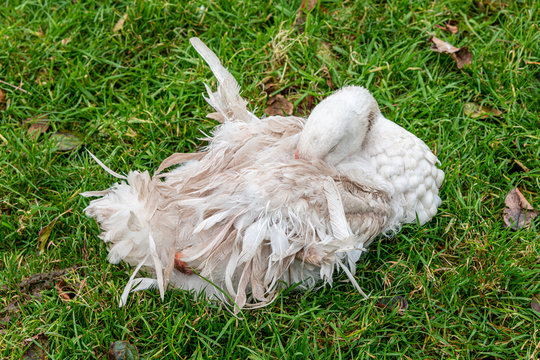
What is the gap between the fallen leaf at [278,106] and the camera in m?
3.29

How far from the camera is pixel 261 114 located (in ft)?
10.8

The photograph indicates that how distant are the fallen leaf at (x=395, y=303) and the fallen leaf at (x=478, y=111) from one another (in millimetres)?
1170

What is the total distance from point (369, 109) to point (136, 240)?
3.76 ft

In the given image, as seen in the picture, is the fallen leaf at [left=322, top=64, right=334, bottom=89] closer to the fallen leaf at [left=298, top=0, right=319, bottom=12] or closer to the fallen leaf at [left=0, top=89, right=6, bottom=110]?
the fallen leaf at [left=298, top=0, right=319, bottom=12]

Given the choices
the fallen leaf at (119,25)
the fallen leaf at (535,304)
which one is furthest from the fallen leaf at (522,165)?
the fallen leaf at (119,25)

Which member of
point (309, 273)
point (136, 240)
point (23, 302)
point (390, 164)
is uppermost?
point (390, 164)

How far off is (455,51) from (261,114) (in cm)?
115

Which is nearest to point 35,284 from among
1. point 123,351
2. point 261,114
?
point 123,351

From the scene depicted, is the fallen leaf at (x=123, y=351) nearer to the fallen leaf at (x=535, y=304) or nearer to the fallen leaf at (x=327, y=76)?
the fallen leaf at (x=535, y=304)

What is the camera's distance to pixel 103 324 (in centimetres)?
248

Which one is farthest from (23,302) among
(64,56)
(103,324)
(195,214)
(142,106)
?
(64,56)

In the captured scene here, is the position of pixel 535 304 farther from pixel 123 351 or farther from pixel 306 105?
pixel 123 351

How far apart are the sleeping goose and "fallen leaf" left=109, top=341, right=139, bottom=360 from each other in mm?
174

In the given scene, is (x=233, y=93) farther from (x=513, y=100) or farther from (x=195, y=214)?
(x=513, y=100)
